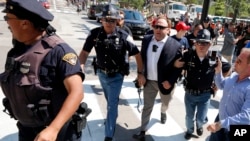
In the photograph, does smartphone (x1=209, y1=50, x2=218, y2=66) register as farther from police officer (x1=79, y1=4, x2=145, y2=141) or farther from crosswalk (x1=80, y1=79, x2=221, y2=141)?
crosswalk (x1=80, y1=79, x2=221, y2=141)

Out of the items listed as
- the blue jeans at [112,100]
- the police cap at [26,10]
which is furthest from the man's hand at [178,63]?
the police cap at [26,10]

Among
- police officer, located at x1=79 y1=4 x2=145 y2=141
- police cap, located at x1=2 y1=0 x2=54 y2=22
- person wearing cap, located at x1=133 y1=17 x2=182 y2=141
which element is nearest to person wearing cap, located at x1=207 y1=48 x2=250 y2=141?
person wearing cap, located at x1=133 y1=17 x2=182 y2=141

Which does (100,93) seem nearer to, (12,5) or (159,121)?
(159,121)

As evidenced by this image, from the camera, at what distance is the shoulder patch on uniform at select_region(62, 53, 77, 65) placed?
1.93 meters

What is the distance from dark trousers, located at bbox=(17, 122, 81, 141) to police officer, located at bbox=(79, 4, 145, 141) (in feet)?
5.21

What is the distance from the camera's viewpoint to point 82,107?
235 cm

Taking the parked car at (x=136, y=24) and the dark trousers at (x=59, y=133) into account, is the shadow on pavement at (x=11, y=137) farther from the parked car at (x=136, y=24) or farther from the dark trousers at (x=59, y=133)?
the parked car at (x=136, y=24)

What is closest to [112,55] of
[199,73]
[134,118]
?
[199,73]

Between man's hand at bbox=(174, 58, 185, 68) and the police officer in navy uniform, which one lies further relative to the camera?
man's hand at bbox=(174, 58, 185, 68)

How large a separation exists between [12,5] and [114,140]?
268 cm

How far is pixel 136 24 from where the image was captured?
1648 centimetres

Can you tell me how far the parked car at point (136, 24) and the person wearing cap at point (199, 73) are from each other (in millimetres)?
12459

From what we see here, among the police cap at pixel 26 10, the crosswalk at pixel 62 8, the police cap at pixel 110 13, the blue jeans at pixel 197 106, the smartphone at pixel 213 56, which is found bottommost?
the crosswalk at pixel 62 8

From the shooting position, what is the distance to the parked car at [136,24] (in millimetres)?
16281
